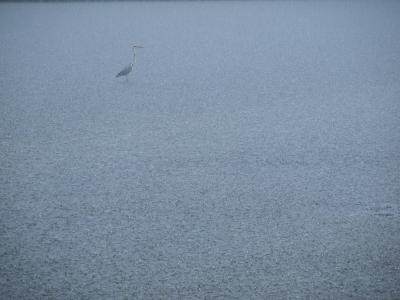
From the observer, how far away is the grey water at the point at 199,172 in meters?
1.52

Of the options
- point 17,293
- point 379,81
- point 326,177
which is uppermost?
point 379,81

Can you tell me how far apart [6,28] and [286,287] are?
18.3ft

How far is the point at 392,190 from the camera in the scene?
206 centimetres

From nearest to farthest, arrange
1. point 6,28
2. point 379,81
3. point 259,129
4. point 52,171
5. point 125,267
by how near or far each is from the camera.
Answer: point 125,267 → point 52,171 → point 259,129 → point 379,81 → point 6,28

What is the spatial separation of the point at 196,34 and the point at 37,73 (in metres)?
2.50

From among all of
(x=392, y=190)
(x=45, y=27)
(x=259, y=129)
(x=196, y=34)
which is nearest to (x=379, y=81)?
(x=259, y=129)

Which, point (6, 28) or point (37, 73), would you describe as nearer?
point (37, 73)

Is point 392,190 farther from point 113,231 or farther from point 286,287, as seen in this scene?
point 113,231

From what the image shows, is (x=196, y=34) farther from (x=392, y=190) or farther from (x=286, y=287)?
(x=286, y=287)

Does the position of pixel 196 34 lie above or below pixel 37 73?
above

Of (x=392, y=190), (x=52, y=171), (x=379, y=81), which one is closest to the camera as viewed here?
(x=392, y=190)

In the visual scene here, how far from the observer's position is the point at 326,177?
2.17m

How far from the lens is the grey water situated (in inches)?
59.8

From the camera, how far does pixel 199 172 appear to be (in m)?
2.21
